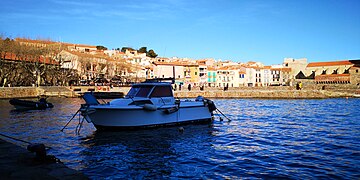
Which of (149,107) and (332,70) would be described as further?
(332,70)

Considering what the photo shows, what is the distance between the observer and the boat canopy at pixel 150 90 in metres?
20.0

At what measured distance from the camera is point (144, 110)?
18562mm

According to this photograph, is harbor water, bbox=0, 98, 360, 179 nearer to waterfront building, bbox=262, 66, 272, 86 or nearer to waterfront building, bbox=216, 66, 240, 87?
waterfront building, bbox=216, 66, 240, 87

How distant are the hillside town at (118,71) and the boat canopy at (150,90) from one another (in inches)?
753

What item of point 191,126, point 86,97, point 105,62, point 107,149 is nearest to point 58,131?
point 86,97

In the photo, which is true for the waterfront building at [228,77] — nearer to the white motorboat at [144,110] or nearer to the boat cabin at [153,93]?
the white motorboat at [144,110]

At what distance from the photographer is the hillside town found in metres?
63.7

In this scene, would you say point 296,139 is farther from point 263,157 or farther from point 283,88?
point 283,88

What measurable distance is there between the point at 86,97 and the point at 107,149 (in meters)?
4.96

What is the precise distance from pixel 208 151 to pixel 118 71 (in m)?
78.6

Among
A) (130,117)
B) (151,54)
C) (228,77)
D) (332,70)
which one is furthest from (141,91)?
(151,54)

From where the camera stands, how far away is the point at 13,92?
5500cm

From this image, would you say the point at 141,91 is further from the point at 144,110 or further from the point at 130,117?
the point at 130,117

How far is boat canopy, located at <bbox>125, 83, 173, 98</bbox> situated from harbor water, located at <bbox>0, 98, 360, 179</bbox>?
224 cm
